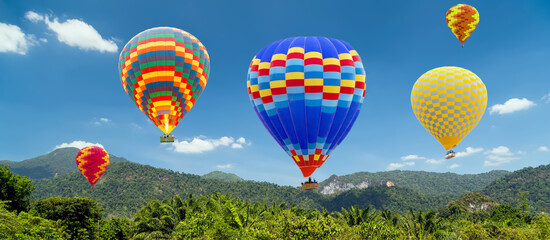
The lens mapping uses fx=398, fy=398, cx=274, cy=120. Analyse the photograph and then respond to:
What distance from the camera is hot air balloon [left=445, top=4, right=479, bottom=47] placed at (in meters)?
40.8

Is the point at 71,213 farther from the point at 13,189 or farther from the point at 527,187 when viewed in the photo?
the point at 527,187

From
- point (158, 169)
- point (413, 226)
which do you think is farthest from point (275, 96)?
point (158, 169)

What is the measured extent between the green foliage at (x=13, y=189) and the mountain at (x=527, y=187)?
5235 inches

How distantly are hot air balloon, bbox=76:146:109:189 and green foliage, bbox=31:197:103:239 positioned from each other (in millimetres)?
5710

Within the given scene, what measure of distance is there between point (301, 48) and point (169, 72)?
11451 millimetres

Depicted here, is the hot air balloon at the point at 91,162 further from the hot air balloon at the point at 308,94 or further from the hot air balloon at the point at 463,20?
the hot air balloon at the point at 463,20

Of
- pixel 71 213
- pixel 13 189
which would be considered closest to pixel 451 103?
pixel 71 213

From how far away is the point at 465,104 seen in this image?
35.0 meters

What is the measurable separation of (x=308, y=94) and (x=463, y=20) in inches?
1035

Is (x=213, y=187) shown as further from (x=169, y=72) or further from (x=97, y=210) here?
(x=169, y=72)

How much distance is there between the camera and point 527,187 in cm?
14288

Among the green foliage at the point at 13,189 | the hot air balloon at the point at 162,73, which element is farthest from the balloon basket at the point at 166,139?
the green foliage at the point at 13,189

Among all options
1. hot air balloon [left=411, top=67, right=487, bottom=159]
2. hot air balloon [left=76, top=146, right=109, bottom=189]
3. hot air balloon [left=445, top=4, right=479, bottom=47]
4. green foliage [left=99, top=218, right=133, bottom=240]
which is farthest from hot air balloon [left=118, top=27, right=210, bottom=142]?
→ green foliage [left=99, top=218, right=133, bottom=240]

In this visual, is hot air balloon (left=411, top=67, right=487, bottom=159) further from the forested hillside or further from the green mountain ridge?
the green mountain ridge
